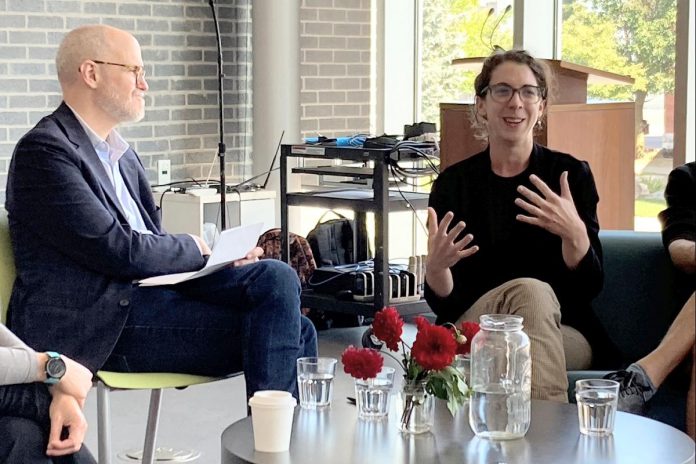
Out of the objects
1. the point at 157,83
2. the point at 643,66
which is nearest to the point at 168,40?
the point at 157,83

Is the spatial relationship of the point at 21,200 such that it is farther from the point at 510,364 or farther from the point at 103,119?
the point at 510,364

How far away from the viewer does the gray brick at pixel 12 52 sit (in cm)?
530

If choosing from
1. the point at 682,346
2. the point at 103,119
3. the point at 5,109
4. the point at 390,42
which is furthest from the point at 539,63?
the point at 390,42

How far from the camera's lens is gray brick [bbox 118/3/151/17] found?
225 inches

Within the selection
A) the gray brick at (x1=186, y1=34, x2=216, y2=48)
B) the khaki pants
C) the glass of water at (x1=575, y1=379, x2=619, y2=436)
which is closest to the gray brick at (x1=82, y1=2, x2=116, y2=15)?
the gray brick at (x1=186, y1=34, x2=216, y2=48)

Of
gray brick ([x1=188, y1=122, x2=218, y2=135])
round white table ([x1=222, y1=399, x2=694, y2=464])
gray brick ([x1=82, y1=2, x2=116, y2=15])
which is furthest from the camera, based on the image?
gray brick ([x1=188, y1=122, x2=218, y2=135])

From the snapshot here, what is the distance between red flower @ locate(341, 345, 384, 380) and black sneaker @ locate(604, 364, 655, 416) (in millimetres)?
750

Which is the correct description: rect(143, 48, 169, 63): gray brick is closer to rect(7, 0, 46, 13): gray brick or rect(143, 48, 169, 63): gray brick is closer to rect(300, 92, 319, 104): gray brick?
rect(7, 0, 46, 13): gray brick

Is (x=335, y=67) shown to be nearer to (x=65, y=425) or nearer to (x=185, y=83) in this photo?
(x=185, y=83)

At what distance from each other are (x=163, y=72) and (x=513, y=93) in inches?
123

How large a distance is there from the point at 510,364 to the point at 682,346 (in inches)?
23.2

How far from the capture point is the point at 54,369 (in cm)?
221

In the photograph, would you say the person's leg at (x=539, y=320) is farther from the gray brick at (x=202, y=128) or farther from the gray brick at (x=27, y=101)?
the gray brick at (x=202, y=128)

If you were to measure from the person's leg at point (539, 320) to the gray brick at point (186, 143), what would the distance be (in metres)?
3.32
